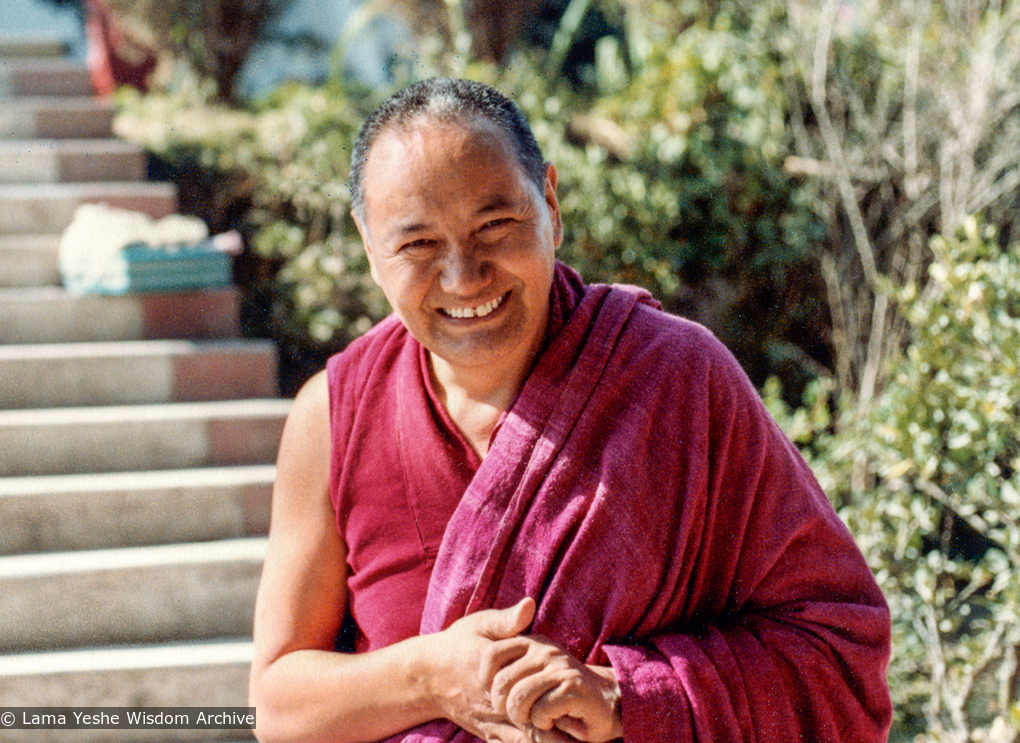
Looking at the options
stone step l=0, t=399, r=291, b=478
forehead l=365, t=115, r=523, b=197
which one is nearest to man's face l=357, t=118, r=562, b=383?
forehead l=365, t=115, r=523, b=197

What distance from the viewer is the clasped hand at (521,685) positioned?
4.50 ft

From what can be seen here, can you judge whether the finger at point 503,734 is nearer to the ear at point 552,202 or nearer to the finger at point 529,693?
the finger at point 529,693

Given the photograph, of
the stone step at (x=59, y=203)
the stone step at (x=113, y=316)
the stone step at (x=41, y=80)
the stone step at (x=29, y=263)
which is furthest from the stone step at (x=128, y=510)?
the stone step at (x=41, y=80)

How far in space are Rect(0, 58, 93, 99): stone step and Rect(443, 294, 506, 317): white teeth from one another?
5450 mm

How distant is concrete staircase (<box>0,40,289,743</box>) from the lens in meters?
3.12

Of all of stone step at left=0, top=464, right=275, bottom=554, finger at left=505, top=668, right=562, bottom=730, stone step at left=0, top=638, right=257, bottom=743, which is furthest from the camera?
stone step at left=0, top=464, right=275, bottom=554

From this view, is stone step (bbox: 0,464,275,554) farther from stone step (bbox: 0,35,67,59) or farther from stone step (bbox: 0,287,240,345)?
stone step (bbox: 0,35,67,59)

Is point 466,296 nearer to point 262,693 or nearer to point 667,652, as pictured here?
point 667,652

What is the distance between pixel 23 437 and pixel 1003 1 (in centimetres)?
456

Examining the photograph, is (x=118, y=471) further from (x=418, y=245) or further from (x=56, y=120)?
(x=418, y=245)

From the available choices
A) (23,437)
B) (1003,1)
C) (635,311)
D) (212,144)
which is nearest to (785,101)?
(1003,1)

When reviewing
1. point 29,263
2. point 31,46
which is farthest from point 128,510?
point 31,46

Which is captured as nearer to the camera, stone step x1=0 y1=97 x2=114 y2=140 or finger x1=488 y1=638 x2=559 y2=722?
finger x1=488 y1=638 x2=559 y2=722

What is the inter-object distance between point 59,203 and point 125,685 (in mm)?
2806
